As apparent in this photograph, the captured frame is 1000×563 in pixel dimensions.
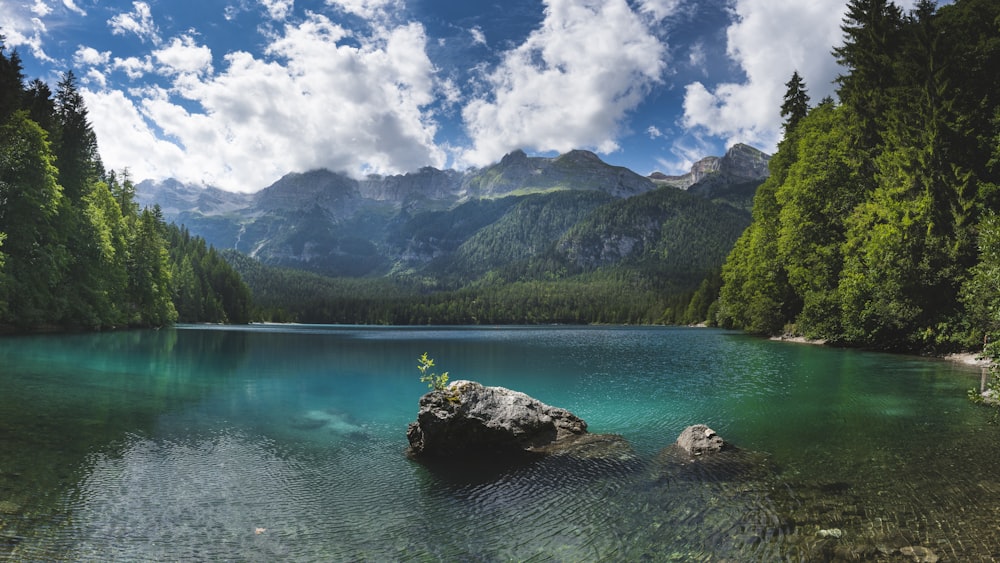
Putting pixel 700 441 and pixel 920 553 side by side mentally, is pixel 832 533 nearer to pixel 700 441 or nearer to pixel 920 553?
pixel 920 553

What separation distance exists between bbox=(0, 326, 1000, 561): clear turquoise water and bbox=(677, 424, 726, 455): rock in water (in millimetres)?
1135

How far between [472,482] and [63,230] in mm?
67693

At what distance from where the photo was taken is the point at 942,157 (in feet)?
124

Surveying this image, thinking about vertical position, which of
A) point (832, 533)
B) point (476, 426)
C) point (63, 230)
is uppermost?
point (63, 230)

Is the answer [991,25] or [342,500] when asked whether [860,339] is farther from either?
[342,500]

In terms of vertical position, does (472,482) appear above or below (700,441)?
below

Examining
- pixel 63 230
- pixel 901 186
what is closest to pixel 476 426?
pixel 901 186

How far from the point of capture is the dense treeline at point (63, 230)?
5022 cm

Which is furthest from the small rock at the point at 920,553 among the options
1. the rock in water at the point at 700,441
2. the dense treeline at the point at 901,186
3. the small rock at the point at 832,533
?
the dense treeline at the point at 901,186

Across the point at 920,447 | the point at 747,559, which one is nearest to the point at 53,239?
the point at 747,559

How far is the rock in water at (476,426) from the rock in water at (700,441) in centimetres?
426

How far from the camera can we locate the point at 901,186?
4128cm

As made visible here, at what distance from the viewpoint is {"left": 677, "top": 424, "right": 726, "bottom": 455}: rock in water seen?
15.6 metres

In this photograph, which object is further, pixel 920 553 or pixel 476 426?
pixel 476 426
